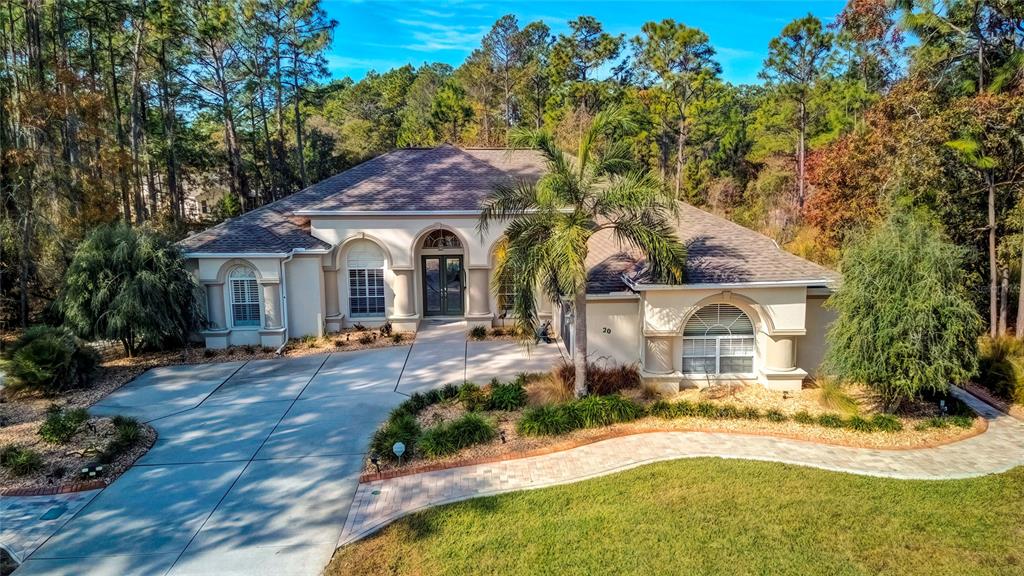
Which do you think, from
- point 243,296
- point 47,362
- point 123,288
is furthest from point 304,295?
point 47,362

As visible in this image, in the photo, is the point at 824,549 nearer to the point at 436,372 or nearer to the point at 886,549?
the point at 886,549

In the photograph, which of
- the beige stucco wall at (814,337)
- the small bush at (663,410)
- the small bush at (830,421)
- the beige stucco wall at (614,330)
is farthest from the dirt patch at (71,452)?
the beige stucco wall at (814,337)

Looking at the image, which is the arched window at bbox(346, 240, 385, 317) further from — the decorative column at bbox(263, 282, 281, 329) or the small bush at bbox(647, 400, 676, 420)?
the small bush at bbox(647, 400, 676, 420)

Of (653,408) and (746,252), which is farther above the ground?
(746,252)

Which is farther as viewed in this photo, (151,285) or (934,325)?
(151,285)

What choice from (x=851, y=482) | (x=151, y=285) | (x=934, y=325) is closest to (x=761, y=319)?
(x=934, y=325)

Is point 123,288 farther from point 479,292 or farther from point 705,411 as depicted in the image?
point 705,411

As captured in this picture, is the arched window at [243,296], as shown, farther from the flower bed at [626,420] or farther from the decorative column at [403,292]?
the flower bed at [626,420]
